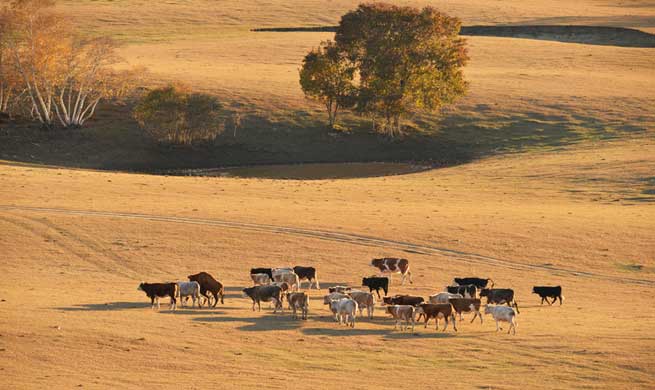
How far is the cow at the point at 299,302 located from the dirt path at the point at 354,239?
11.7 metres

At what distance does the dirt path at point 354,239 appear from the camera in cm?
4212

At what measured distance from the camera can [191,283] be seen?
114 ft

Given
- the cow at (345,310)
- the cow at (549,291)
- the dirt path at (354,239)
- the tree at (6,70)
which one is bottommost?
the cow at (345,310)

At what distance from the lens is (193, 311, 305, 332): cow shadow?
105 feet

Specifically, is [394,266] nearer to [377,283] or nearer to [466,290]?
[377,283]

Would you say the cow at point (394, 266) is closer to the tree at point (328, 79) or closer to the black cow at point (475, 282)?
the black cow at point (475, 282)

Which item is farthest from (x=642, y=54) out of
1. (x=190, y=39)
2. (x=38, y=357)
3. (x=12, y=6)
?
(x=38, y=357)

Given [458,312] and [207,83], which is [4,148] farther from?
[458,312]

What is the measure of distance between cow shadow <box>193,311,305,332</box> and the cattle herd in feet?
1.67

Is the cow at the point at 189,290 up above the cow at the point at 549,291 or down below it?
below

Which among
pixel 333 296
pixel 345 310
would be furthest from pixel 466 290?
pixel 345 310

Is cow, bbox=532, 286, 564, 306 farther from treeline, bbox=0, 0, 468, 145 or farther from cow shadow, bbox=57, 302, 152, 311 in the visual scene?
treeline, bbox=0, 0, 468, 145

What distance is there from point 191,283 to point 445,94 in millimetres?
52331

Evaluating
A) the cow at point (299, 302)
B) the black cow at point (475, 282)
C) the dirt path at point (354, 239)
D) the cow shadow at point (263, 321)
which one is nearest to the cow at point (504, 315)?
the cow at point (299, 302)
